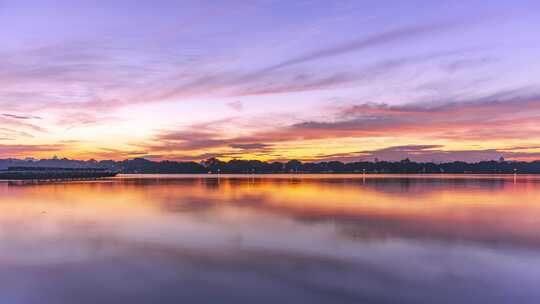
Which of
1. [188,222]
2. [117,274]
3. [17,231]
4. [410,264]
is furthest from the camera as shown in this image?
[188,222]

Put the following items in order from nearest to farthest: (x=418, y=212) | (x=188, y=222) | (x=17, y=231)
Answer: (x=17, y=231)
(x=188, y=222)
(x=418, y=212)

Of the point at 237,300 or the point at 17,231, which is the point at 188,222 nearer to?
the point at 17,231

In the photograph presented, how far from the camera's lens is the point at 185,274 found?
29.1 ft

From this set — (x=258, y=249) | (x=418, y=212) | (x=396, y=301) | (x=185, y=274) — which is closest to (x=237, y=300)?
(x=185, y=274)

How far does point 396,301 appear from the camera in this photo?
23.7ft

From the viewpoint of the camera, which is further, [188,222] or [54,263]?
[188,222]

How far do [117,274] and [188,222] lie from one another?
338 inches

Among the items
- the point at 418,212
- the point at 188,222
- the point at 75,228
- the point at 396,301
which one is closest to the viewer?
the point at 396,301

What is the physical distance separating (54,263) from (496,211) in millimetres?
20936

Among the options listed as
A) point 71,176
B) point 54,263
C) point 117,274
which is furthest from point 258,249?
point 71,176

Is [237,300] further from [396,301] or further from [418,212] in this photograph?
[418,212]

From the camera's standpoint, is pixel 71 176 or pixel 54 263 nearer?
pixel 54 263

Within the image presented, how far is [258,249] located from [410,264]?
13.3 ft

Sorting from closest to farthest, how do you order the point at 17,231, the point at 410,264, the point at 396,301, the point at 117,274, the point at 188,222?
the point at 396,301
the point at 117,274
the point at 410,264
the point at 17,231
the point at 188,222
